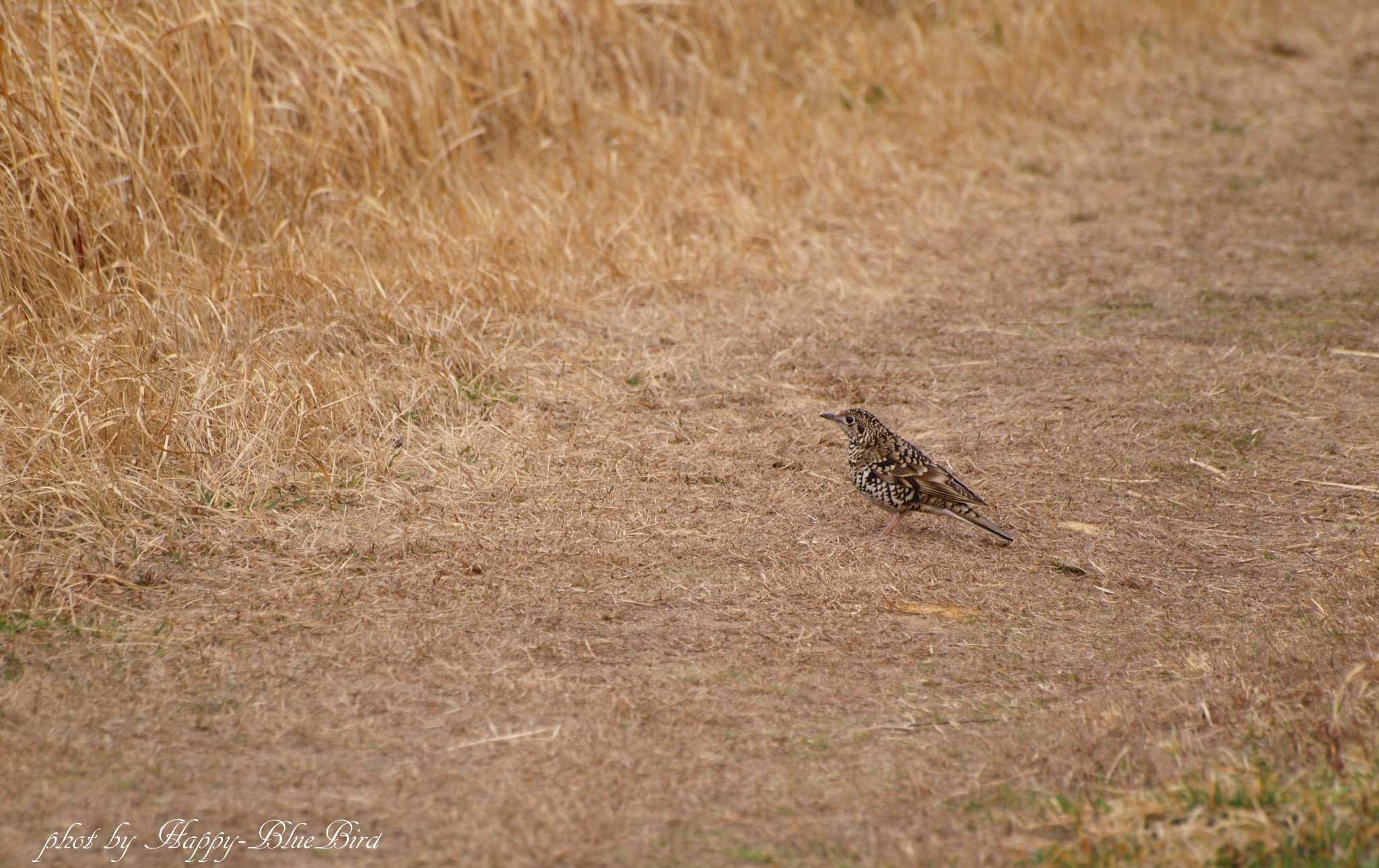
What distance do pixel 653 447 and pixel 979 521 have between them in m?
1.65

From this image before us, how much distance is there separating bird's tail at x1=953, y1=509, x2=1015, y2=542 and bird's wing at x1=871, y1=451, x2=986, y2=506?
43 mm

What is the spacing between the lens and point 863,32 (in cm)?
1198

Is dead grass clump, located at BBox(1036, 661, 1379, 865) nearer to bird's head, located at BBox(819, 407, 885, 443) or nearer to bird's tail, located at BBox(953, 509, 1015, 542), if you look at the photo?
bird's tail, located at BBox(953, 509, 1015, 542)

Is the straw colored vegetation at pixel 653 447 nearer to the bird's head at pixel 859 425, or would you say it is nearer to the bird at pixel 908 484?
the bird at pixel 908 484

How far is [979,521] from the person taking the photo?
18.0 feet

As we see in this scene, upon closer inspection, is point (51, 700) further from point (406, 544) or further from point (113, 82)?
point (113, 82)

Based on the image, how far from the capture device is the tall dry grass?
222 inches

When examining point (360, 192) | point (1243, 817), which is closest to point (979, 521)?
point (1243, 817)

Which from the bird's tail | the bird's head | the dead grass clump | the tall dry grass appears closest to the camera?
the dead grass clump

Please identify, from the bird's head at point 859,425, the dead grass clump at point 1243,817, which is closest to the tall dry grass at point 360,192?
the bird's head at point 859,425

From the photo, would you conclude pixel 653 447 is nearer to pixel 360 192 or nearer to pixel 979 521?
pixel 979 521

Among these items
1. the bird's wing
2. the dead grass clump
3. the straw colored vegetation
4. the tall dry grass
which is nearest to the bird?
the bird's wing

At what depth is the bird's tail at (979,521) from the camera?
545 cm

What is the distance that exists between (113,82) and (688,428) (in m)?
4.13
